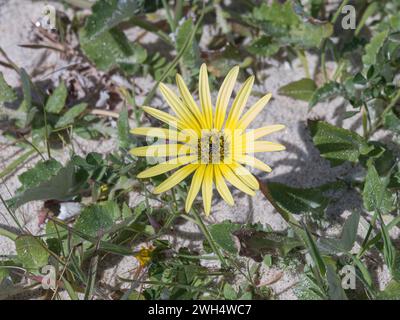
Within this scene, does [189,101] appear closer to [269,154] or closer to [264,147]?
[264,147]

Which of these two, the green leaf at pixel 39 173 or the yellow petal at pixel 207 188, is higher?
the yellow petal at pixel 207 188

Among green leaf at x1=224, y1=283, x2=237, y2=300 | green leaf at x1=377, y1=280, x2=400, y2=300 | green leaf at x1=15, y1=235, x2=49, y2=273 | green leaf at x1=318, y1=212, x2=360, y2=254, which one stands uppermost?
green leaf at x1=318, y1=212, x2=360, y2=254

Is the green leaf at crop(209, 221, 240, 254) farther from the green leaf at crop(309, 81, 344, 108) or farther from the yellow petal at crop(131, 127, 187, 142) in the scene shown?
the green leaf at crop(309, 81, 344, 108)

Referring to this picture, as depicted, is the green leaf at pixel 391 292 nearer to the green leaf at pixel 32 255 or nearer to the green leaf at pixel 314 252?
the green leaf at pixel 314 252

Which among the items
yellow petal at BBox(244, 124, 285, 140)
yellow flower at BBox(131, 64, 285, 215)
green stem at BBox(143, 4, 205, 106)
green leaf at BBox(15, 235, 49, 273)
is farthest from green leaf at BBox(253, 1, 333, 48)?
green leaf at BBox(15, 235, 49, 273)

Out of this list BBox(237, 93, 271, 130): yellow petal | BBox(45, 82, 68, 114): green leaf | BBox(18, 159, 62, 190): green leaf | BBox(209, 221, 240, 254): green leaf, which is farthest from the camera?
BBox(45, 82, 68, 114): green leaf

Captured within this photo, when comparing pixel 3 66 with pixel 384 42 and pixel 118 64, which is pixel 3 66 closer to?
pixel 118 64

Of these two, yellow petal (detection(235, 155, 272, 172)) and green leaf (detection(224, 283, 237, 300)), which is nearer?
yellow petal (detection(235, 155, 272, 172))

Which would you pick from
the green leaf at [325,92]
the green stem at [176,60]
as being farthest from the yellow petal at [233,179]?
the green leaf at [325,92]
